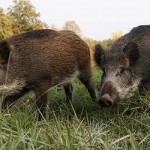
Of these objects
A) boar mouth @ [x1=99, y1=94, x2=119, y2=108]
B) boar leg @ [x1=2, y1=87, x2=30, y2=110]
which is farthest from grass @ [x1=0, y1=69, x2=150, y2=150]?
boar leg @ [x1=2, y1=87, x2=30, y2=110]

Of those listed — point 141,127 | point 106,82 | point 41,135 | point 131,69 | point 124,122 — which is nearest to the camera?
point 41,135

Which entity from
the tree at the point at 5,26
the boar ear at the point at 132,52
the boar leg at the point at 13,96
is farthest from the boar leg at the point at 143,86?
the tree at the point at 5,26

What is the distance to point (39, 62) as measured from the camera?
261 inches

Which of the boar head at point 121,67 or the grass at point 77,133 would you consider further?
the boar head at point 121,67

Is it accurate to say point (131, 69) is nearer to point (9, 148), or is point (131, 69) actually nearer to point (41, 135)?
point (41, 135)

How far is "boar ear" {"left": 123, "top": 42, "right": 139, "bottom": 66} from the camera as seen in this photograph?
21.5 ft

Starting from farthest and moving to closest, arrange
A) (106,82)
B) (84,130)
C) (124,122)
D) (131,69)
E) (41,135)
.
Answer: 1. (131,69)
2. (106,82)
3. (124,122)
4. (84,130)
5. (41,135)

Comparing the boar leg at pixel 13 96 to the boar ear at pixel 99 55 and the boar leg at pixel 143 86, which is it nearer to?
the boar ear at pixel 99 55

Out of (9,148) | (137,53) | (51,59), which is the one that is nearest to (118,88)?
(137,53)

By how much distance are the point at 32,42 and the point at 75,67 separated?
3.22 feet

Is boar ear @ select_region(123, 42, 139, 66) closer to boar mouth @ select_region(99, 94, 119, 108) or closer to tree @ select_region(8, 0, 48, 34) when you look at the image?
boar mouth @ select_region(99, 94, 119, 108)

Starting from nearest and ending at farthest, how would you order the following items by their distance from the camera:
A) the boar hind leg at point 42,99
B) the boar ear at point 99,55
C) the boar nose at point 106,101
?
the boar nose at point 106,101 → the boar hind leg at point 42,99 → the boar ear at point 99,55

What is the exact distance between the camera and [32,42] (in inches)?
267

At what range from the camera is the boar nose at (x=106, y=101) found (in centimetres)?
572
